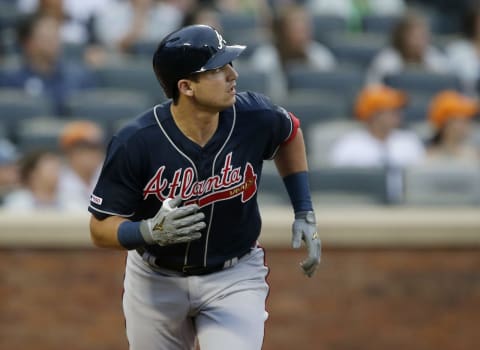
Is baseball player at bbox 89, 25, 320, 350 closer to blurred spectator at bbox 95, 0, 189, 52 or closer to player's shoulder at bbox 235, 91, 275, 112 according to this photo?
player's shoulder at bbox 235, 91, 275, 112

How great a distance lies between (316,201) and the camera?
22.5ft

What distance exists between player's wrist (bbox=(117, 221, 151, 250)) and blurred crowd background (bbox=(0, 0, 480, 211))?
3.11 meters

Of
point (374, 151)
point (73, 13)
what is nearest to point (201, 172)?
point (374, 151)

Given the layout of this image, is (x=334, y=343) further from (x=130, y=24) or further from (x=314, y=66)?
(x=130, y=24)

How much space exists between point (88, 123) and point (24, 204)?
105 centimetres

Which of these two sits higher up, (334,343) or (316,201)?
(316,201)

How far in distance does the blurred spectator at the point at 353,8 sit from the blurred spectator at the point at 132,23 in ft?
5.29

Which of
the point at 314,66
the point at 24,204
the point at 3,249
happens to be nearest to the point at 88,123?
the point at 24,204

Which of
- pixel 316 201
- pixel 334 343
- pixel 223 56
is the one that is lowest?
pixel 334 343

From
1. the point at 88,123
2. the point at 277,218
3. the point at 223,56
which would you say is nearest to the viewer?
the point at 223,56

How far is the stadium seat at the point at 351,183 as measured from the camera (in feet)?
23.3

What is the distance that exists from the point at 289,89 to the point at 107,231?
511 cm

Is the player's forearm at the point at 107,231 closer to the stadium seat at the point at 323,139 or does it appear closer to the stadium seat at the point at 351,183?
the stadium seat at the point at 351,183

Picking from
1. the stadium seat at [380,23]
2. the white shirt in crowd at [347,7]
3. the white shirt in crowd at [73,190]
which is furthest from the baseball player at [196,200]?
the white shirt in crowd at [347,7]
